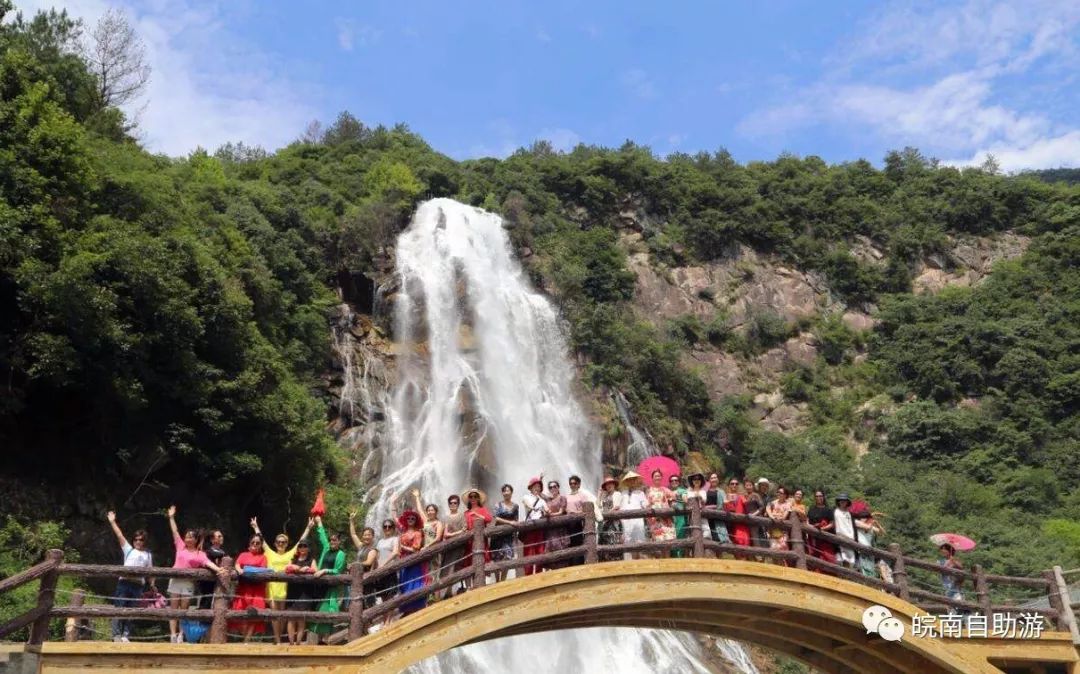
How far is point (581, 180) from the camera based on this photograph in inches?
1849

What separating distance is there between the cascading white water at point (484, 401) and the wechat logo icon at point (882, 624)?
9.74 meters

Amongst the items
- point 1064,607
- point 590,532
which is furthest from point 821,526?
→ point 1064,607

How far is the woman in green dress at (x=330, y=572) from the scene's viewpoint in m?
9.16

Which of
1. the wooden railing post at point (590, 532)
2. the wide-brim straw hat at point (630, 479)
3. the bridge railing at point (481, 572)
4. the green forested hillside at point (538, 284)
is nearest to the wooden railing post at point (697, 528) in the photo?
the bridge railing at point (481, 572)

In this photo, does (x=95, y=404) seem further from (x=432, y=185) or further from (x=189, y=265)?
(x=432, y=185)

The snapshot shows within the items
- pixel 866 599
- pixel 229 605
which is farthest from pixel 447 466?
pixel 229 605

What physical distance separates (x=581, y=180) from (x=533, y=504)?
3794cm

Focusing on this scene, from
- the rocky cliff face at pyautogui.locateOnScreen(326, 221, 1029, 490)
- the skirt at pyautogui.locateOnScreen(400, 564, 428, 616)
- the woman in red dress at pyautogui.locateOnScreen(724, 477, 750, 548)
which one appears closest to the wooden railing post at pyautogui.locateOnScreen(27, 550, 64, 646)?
the skirt at pyautogui.locateOnScreen(400, 564, 428, 616)

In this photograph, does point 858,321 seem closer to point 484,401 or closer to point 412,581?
point 484,401

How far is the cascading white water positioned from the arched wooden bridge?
8.49m

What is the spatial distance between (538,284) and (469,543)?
27.4 meters

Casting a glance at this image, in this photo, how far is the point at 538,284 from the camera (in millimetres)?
36719

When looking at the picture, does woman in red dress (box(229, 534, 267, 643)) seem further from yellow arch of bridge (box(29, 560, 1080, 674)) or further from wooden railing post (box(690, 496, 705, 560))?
wooden railing post (box(690, 496, 705, 560))

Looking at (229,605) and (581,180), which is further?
(581,180)
